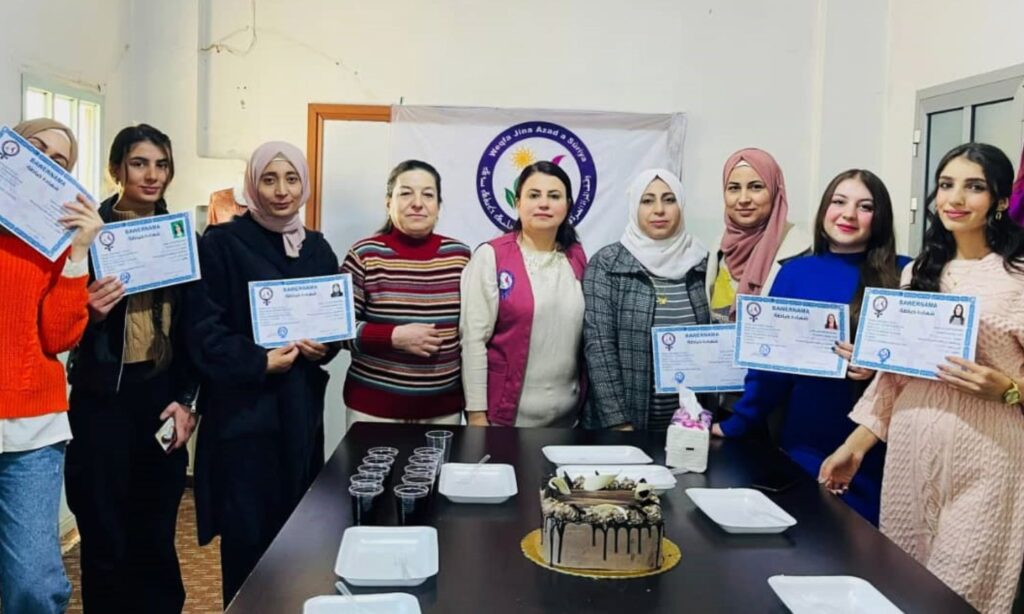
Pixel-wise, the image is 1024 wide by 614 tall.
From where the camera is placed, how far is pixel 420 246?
266 centimetres

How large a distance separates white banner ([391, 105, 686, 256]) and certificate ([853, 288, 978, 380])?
2.27 m

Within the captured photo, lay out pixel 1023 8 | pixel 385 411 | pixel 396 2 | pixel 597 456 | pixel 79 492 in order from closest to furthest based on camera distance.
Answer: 1. pixel 597 456
2. pixel 79 492
3. pixel 385 411
4. pixel 1023 8
5. pixel 396 2

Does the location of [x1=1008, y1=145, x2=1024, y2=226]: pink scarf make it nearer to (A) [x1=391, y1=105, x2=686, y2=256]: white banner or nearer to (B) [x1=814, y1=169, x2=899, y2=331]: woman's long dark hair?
(B) [x1=814, y1=169, x2=899, y2=331]: woman's long dark hair

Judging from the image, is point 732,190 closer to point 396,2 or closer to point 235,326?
point 235,326

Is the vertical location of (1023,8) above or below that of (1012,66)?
above

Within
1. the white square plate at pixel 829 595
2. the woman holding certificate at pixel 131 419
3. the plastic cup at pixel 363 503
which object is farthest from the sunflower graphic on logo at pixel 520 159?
the white square plate at pixel 829 595

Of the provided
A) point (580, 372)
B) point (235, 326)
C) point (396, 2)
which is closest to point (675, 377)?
point (580, 372)

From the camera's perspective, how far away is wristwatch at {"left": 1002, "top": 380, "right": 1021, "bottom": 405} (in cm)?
185

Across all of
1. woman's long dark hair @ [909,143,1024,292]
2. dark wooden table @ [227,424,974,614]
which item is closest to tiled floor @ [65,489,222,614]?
dark wooden table @ [227,424,974,614]

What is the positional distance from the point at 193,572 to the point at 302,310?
1548 mm

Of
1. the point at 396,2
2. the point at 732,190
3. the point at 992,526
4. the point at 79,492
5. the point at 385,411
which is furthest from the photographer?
the point at 396,2

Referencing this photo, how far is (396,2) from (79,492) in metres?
2.80

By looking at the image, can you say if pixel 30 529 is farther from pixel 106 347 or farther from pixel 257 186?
pixel 257 186

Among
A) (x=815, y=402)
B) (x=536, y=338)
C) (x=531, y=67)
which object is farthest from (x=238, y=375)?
(x=531, y=67)
